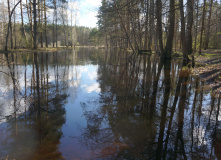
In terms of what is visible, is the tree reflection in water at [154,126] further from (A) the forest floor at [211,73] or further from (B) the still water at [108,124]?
(A) the forest floor at [211,73]

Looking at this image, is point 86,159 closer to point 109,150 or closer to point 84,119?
point 109,150

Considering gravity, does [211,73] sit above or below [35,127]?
A: above

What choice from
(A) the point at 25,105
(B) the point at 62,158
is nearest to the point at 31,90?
(A) the point at 25,105

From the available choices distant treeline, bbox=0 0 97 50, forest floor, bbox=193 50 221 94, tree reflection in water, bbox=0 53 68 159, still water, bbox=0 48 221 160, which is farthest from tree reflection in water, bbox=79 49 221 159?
distant treeline, bbox=0 0 97 50

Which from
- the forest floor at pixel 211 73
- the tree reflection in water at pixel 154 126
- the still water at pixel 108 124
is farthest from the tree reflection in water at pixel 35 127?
the forest floor at pixel 211 73

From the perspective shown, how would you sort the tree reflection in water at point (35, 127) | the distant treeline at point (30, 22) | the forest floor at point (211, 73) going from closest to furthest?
the tree reflection in water at point (35, 127)
the forest floor at point (211, 73)
the distant treeline at point (30, 22)

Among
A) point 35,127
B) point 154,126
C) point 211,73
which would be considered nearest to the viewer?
point 35,127

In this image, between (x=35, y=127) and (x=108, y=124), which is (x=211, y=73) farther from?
(x=35, y=127)

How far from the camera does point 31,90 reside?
5316 millimetres

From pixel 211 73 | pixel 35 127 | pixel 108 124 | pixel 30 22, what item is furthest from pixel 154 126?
pixel 30 22

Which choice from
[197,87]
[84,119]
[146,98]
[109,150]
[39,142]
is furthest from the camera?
[197,87]

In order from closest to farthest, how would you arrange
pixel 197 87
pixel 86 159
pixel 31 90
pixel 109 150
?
pixel 86 159 → pixel 109 150 → pixel 31 90 → pixel 197 87

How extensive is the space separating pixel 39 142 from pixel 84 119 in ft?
3.44

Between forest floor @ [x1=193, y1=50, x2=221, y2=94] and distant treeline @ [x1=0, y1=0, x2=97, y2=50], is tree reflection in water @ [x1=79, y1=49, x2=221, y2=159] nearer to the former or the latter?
forest floor @ [x1=193, y1=50, x2=221, y2=94]
